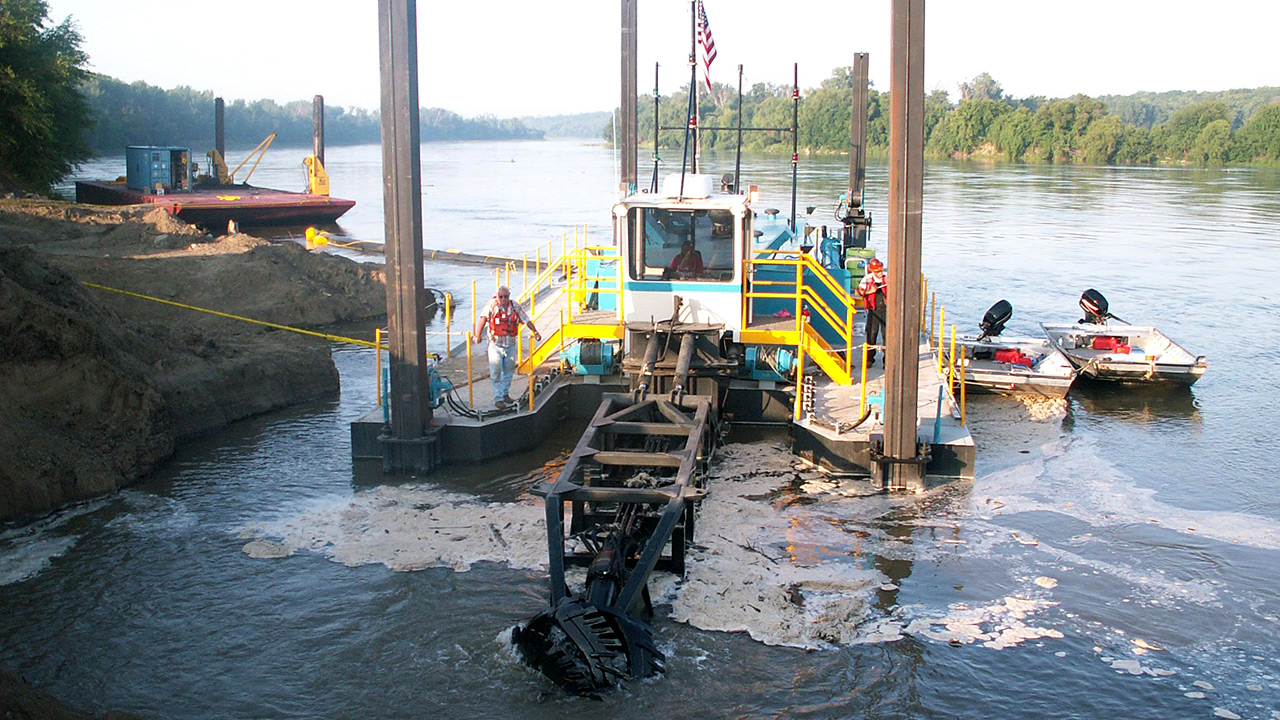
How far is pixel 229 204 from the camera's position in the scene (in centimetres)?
4281

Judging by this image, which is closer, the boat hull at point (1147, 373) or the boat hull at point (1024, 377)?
the boat hull at point (1024, 377)

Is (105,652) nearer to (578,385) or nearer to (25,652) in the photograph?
(25,652)

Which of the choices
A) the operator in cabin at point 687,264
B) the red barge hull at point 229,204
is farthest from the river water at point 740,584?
the red barge hull at point 229,204

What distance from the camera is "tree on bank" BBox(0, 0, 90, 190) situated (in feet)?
131

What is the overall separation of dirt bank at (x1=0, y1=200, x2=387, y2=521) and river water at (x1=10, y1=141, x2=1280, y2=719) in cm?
47

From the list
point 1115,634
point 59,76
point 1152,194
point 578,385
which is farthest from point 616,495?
point 1152,194

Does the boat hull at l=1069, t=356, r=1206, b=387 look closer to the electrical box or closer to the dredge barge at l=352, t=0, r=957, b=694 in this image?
the dredge barge at l=352, t=0, r=957, b=694

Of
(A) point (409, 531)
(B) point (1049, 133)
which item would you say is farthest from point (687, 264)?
(B) point (1049, 133)

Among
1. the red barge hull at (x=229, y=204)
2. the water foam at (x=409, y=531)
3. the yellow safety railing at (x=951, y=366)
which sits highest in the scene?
the red barge hull at (x=229, y=204)

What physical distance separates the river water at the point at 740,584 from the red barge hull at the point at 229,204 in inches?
1095

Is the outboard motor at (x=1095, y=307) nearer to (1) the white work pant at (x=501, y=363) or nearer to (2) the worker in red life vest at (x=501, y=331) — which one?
(2) the worker in red life vest at (x=501, y=331)

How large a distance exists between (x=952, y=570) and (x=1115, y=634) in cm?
172

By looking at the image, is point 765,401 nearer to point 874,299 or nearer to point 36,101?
point 874,299

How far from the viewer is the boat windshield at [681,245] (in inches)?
586
